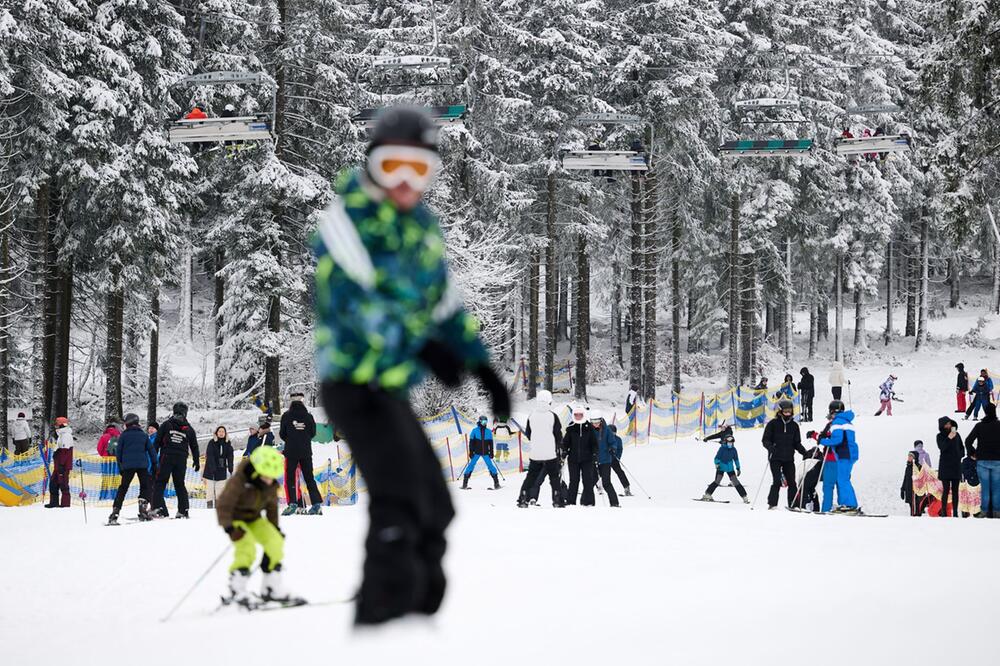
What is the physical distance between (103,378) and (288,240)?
15430 millimetres

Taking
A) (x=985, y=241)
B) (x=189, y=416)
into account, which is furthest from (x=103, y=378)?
(x=985, y=241)

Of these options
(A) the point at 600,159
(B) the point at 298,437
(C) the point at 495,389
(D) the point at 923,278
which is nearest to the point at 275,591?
(C) the point at 495,389

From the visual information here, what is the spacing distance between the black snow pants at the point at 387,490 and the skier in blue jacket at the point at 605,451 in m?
14.3

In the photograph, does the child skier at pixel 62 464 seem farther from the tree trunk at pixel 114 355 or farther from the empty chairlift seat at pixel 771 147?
the empty chairlift seat at pixel 771 147

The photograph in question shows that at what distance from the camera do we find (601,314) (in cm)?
7275

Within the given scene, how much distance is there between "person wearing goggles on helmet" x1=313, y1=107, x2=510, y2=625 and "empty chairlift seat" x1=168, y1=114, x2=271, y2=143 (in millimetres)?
20408

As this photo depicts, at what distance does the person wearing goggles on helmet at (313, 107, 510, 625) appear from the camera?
3.41 m

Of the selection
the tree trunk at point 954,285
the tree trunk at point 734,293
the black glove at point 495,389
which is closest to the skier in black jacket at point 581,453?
the black glove at point 495,389

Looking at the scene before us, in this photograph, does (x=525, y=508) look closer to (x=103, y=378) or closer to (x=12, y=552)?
(x=12, y=552)

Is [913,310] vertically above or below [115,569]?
above

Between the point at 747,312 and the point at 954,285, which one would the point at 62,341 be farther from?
the point at 954,285

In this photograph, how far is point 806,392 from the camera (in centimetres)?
3189

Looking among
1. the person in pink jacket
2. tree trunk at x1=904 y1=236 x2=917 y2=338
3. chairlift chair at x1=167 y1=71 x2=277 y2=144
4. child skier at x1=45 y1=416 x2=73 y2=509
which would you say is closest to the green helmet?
child skier at x1=45 y1=416 x2=73 y2=509

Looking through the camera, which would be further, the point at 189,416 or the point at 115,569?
the point at 189,416
